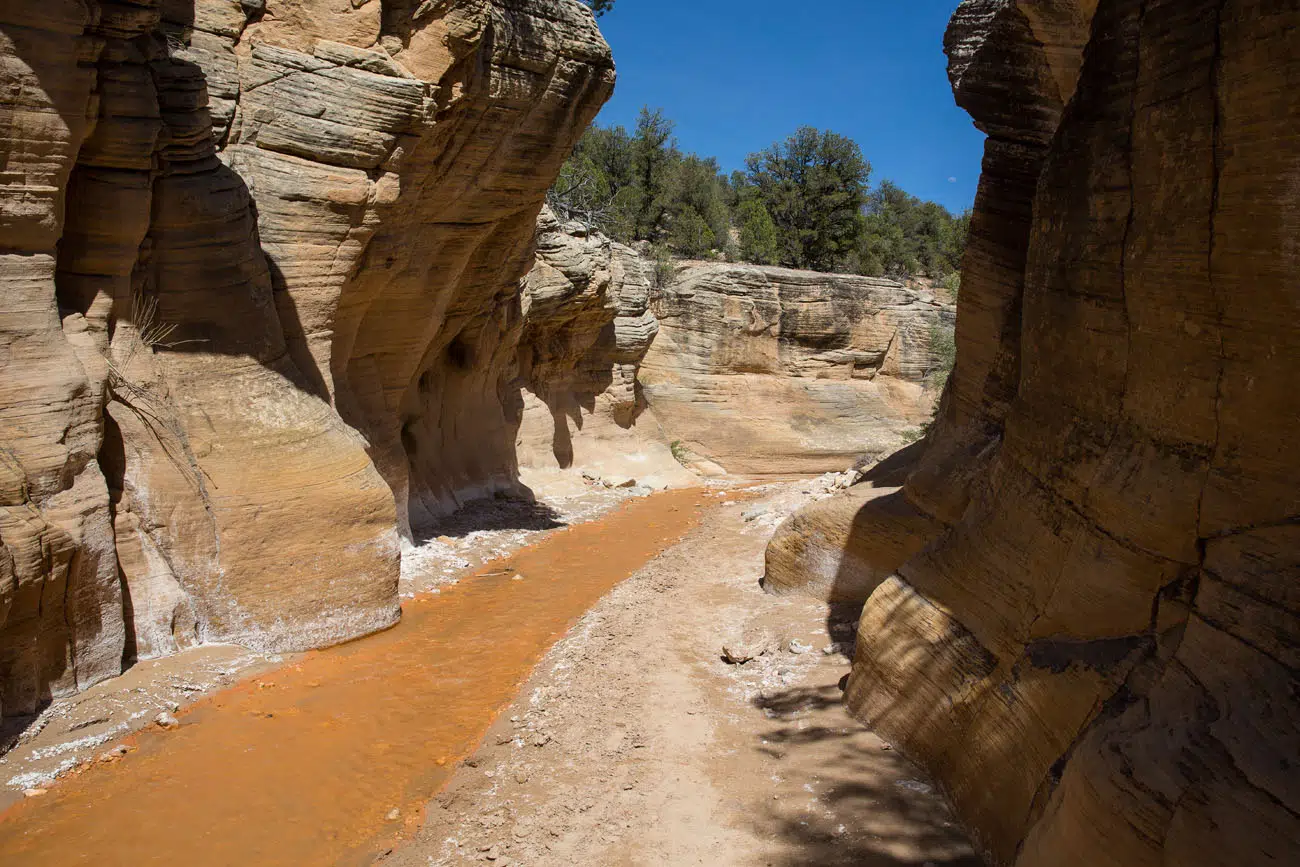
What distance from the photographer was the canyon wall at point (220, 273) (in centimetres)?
625

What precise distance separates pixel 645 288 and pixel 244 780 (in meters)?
14.9

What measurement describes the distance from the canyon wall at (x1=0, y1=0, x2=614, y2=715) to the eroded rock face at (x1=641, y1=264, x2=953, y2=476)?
10649 mm

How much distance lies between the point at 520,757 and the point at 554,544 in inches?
280

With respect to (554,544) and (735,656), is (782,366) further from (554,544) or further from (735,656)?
(735,656)

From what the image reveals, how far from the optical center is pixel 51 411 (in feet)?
20.9

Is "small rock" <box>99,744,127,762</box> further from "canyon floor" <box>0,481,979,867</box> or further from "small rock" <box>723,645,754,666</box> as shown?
"small rock" <box>723,645,754,666</box>

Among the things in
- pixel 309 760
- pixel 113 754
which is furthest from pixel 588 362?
pixel 113 754

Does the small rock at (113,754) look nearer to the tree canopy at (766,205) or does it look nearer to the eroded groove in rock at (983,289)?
the eroded groove in rock at (983,289)

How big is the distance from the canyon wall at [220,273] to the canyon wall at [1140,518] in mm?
5180

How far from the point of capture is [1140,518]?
3723mm

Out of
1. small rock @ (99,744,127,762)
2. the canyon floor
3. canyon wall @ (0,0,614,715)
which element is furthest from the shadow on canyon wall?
canyon wall @ (0,0,614,715)

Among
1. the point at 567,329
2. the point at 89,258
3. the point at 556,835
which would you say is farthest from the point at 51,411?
the point at 567,329

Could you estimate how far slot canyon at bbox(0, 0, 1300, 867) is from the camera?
331cm

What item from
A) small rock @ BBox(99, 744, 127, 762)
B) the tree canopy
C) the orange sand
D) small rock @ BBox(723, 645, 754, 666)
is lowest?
the orange sand
